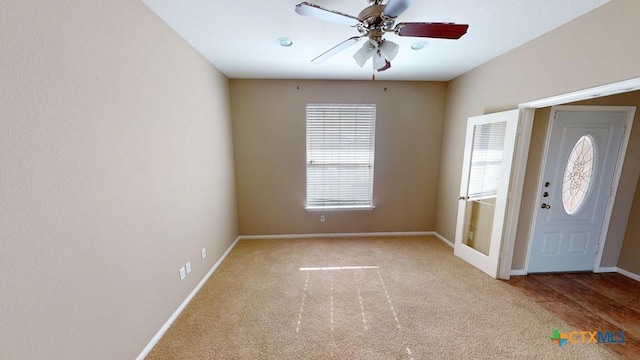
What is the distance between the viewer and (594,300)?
2195mm

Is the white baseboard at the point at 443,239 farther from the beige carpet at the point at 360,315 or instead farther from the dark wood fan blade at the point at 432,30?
the dark wood fan blade at the point at 432,30

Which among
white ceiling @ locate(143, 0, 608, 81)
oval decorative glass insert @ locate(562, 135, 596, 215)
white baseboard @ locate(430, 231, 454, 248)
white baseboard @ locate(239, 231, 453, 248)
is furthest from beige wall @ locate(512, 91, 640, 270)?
white baseboard @ locate(239, 231, 453, 248)

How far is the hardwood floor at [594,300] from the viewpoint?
184 centimetres

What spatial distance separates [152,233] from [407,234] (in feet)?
12.1

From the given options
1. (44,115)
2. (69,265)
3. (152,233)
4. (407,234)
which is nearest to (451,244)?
(407,234)

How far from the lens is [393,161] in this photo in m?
3.65

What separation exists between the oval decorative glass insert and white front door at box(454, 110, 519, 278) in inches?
30.5

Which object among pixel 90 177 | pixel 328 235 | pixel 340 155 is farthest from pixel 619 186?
pixel 90 177

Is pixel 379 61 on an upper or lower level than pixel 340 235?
upper

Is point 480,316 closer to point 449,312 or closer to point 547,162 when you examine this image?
point 449,312

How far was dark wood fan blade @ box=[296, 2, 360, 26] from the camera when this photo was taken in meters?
1.26

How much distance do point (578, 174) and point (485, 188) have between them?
99 centimetres

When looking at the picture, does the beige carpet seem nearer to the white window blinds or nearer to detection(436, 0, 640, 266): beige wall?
the white window blinds

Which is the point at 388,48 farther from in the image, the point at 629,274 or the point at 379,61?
the point at 629,274
